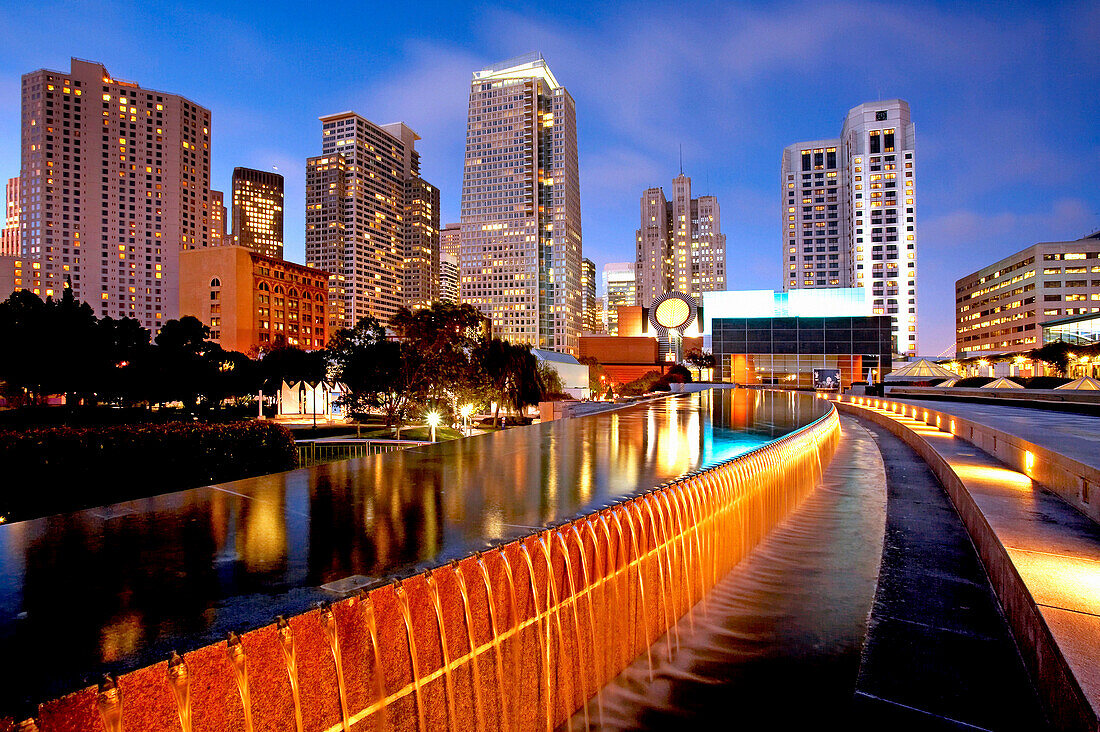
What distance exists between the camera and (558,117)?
152500mm

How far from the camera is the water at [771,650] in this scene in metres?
4.11

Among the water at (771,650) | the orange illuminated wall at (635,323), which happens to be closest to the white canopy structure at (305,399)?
the water at (771,650)

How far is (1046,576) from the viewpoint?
164 inches

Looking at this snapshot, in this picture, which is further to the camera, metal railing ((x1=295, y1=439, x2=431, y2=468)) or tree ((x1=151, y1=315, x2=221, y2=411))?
tree ((x1=151, y1=315, x2=221, y2=411))

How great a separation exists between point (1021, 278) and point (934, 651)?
5626 inches

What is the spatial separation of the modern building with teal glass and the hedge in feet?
211

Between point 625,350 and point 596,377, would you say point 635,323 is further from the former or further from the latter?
point 596,377

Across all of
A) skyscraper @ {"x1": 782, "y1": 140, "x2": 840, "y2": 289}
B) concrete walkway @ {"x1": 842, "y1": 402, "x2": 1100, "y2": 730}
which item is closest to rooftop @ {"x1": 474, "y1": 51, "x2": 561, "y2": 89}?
skyscraper @ {"x1": 782, "y1": 140, "x2": 840, "y2": 289}

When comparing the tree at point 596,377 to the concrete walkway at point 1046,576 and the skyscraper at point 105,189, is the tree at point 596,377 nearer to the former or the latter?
the concrete walkway at point 1046,576

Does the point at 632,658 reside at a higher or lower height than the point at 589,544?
lower

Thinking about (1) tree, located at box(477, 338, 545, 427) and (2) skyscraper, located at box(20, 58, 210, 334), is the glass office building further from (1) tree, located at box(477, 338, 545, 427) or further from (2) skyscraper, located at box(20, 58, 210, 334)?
(2) skyscraper, located at box(20, 58, 210, 334)

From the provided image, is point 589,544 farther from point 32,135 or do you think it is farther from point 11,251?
point 11,251

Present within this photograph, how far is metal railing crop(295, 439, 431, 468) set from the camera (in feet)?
63.6

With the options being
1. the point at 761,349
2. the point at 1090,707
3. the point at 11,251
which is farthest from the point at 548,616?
the point at 11,251
